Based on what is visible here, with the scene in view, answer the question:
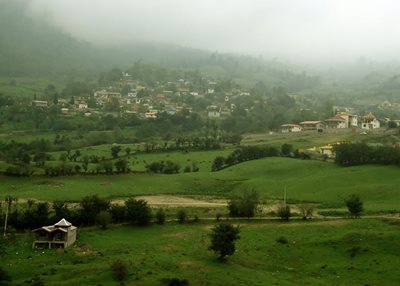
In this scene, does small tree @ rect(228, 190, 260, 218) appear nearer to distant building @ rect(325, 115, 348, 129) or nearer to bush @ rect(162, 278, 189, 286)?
bush @ rect(162, 278, 189, 286)

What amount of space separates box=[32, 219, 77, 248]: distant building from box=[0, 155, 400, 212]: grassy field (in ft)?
80.8

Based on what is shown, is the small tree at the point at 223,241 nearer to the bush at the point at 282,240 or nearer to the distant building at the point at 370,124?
the bush at the point at 282,240

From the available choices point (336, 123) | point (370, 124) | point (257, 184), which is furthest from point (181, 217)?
point (336, 123)

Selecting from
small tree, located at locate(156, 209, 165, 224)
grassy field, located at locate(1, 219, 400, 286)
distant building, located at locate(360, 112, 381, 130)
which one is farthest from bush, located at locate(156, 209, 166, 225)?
distant building, located at locate(360, 112, 381, 130)

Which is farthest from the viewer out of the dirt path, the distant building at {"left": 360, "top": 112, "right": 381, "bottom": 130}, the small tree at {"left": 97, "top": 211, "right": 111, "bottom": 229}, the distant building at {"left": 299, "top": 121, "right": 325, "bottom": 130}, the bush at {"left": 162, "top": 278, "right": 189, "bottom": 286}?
the distant building at {"left": 299, "top": 121, "right": 325, "bottom": 130}

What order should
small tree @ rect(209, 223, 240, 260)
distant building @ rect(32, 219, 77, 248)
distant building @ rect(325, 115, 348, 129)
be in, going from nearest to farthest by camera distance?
small tree @ rect(209, 223, 240, 260), distant building @ rect(32, 219, 77, 248), distant building @ rect(325, 115, 348, 129)

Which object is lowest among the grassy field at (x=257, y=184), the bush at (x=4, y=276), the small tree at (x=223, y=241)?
the bush at (x=4, y=276)

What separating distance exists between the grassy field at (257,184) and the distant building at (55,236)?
24640 mm

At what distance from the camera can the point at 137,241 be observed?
194 ft

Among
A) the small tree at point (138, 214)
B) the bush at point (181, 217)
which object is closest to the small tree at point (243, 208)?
the bush at point (181, 217)

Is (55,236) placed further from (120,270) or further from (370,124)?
(370,124)

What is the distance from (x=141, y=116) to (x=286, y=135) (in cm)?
5955

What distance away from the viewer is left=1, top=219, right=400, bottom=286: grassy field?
4728cm

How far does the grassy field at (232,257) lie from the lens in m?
47.3
